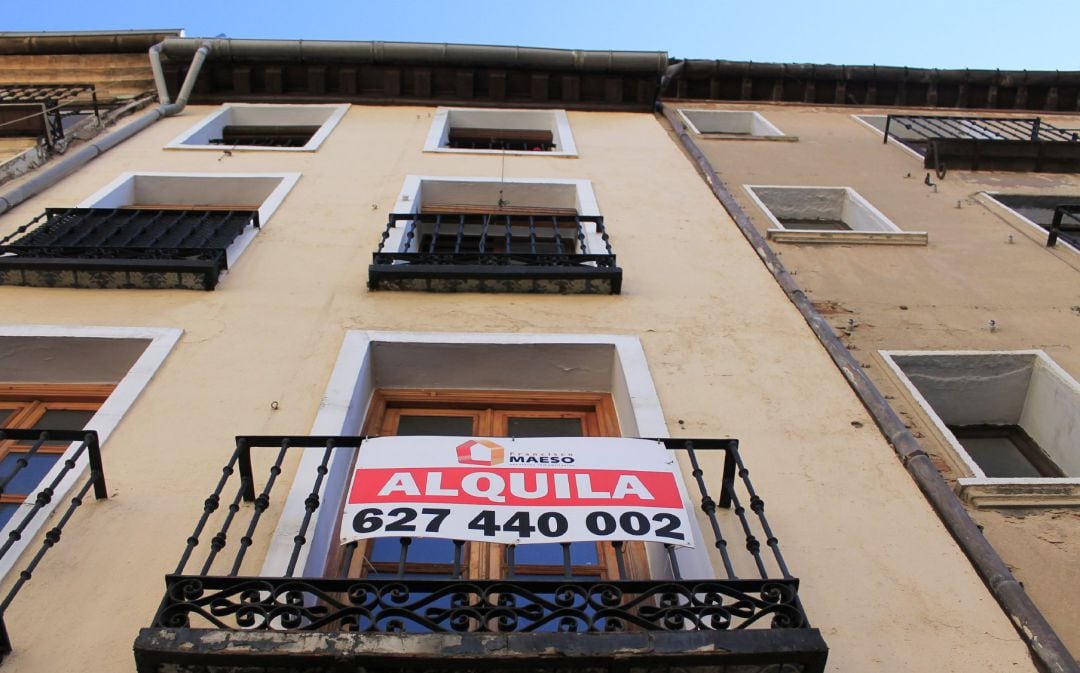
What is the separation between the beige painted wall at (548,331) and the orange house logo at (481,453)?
150 centimetres

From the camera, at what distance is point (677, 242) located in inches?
337

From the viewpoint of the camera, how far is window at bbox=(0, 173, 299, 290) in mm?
7047

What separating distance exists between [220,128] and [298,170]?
360 centimetres

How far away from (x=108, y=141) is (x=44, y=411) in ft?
18.7

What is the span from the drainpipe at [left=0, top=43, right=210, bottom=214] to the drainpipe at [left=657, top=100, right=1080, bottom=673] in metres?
7.75

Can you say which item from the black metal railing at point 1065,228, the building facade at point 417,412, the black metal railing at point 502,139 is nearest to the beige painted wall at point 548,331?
the building facade at point 417,412

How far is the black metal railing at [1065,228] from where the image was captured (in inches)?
363

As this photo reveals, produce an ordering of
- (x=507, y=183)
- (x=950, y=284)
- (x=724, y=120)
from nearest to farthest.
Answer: (x=950, y=284) < (x=507, y=183) < (x=724, y=120)

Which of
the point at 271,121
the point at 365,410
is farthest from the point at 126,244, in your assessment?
the point at 271,121

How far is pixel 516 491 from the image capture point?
4.30m

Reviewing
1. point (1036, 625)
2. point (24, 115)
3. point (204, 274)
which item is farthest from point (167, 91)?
point (1036, 625)

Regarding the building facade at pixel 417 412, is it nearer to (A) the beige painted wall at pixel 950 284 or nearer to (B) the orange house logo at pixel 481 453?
(B) the orange house logo at pixel 481 453

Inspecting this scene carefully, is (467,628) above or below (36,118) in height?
below

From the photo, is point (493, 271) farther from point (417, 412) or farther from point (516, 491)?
point (516, 491)
